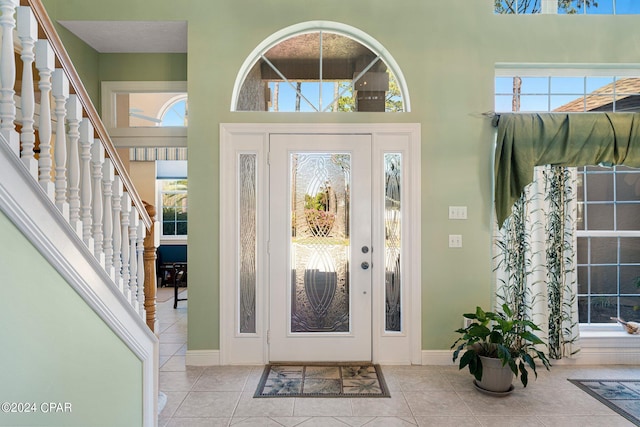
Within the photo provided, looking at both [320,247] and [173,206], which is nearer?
[320,247]

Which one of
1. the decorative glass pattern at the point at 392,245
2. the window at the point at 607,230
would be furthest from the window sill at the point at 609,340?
the decorative glass pattern at the point at 392,245

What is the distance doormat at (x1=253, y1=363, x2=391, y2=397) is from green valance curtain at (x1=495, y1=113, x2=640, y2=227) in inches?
68.9

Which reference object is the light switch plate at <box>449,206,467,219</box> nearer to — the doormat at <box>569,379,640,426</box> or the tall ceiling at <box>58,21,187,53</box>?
the doormat at <box>569,379,640,426</box>

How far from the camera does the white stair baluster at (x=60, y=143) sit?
1566mm

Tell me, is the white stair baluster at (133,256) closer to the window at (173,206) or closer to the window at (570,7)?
the window at (570,7)

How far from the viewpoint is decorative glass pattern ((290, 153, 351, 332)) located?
3.24m

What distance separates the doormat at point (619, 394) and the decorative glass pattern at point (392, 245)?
4.65 feet

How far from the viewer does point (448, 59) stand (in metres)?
3.21

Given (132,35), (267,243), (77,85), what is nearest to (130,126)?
(132,35)

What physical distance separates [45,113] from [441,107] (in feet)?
9.08

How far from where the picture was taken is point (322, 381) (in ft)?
9.47

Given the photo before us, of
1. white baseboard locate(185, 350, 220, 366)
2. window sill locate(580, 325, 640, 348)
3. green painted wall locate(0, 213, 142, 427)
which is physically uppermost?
green painted wall locate(0, 213, 142, 427)

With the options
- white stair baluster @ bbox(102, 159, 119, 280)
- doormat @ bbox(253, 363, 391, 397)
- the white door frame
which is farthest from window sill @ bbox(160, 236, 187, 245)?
white stair baluster @ bbox(102, 159, 119, 280)

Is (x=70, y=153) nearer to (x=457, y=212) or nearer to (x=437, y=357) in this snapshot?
(x=457, y=212)
